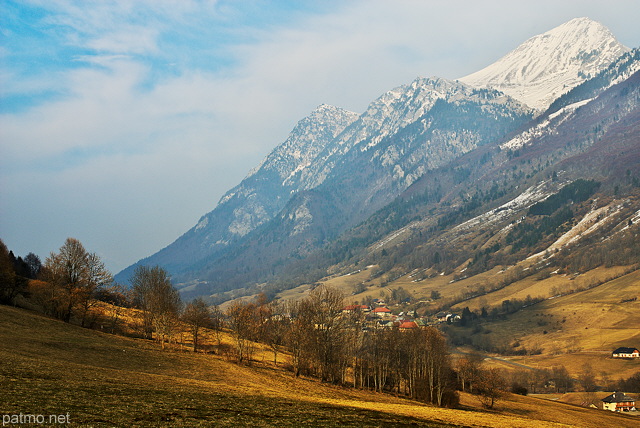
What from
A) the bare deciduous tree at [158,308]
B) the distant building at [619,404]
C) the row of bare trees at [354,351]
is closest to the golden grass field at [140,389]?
the row of bare trees at [354,351]

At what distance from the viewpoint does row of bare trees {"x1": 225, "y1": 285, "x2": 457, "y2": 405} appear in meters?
94.1

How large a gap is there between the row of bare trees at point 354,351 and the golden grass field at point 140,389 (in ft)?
31.2

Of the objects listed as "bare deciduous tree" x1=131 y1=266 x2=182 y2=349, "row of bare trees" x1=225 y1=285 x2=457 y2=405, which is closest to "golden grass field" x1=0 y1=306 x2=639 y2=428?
"row of bare trees" x1=225 y1=285 x2=457 y2=405

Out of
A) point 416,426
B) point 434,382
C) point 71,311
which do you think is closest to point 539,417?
point 434,382

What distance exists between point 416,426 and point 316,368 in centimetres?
5451

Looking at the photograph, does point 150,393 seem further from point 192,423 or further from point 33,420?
point 33,420

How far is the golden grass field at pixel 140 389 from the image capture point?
33.8m

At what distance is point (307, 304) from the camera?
9981cm

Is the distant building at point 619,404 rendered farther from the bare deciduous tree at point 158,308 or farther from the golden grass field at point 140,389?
the bare deciduous tree at point 158,308
